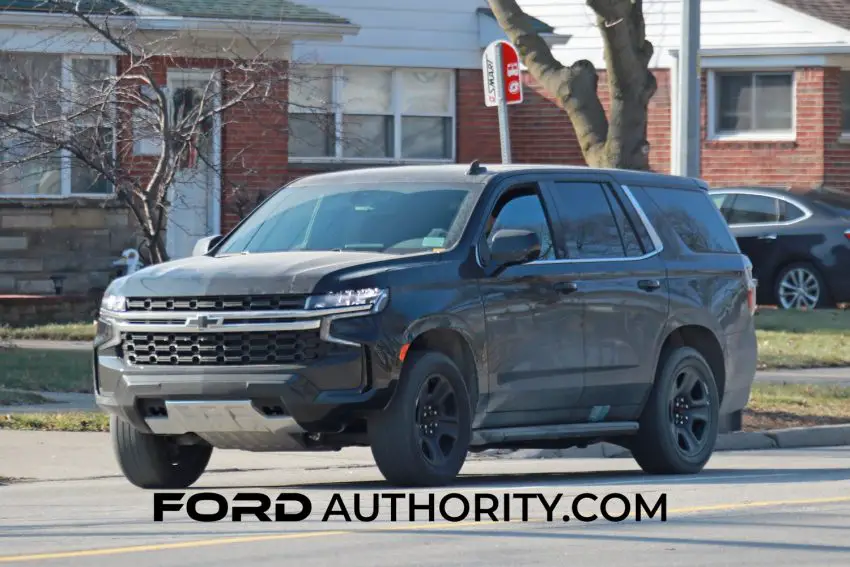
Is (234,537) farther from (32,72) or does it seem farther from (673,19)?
(673,19)

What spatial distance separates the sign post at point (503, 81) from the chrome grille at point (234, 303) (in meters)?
5.58

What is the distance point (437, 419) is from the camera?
10.4m

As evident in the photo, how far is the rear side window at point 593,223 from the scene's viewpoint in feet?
37.7

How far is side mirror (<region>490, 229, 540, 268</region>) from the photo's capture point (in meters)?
10.7

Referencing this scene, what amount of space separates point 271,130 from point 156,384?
16.5 meters

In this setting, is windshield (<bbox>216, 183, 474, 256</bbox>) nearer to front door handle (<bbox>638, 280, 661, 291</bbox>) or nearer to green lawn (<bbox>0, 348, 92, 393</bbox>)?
front door handle (<bbox>638, 280, 661, 291</bbox>)

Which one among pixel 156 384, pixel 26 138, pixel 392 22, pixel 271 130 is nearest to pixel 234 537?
pixel 156 384

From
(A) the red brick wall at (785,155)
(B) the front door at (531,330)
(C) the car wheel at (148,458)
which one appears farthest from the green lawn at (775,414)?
(A) the red brick wall at (785,155)

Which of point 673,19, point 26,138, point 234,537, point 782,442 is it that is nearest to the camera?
point 234,537

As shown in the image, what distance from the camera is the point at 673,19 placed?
1208 inches

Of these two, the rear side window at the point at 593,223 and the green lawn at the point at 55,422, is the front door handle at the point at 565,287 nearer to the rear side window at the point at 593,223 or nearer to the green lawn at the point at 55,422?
the rear side window at the point at 593,223

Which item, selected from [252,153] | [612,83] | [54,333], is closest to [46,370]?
[54,333]

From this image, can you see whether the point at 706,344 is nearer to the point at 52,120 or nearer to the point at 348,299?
the point at 348,299

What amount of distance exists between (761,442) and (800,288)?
10676 mm
